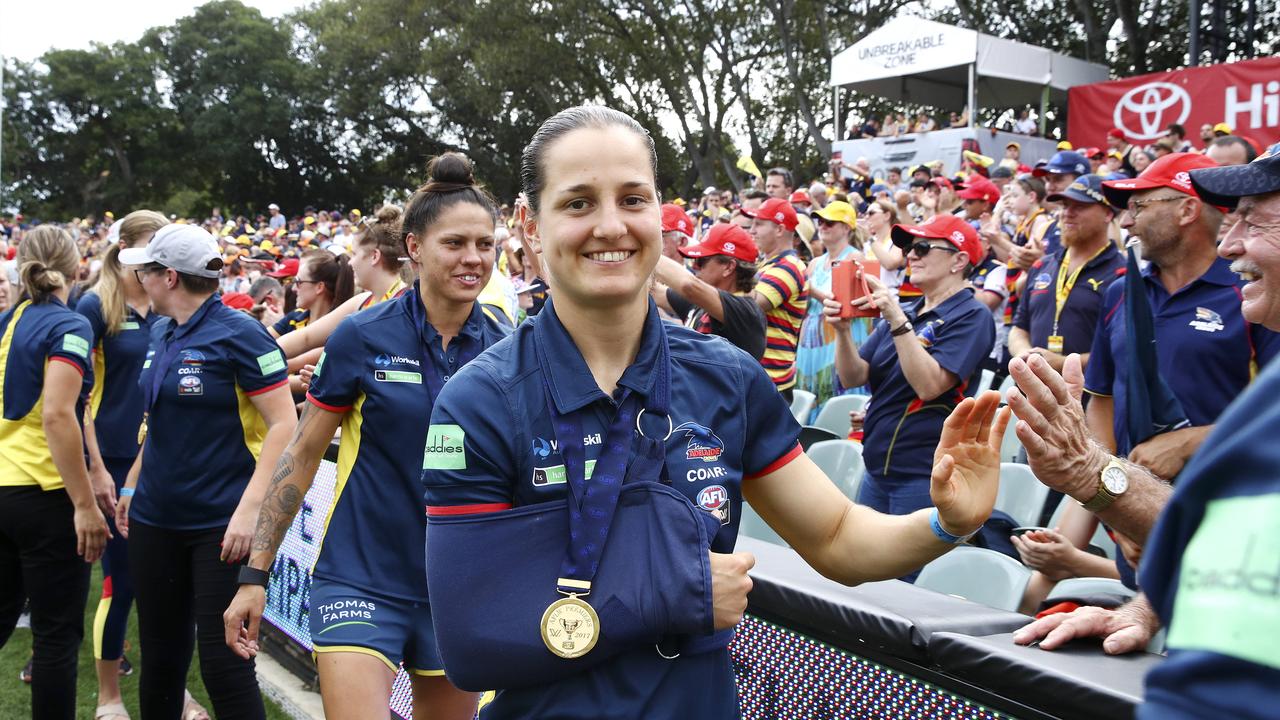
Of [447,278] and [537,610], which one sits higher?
[447,278]

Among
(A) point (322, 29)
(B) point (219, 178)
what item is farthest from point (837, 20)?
(B) point (219, 178)

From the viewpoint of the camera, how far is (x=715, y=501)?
1753mm

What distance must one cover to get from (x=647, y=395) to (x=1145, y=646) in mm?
1310

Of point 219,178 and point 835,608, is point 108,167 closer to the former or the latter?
point 219,178

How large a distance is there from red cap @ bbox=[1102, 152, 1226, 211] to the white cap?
3.60 meters

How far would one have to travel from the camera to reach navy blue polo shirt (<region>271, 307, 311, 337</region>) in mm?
7602

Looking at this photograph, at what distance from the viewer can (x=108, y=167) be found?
179 ft

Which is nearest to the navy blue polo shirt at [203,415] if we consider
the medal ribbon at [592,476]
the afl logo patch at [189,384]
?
the afl logo patch at [189,384]

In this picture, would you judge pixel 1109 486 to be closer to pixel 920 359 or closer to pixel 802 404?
pixel 920 359

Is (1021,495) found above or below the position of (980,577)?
below

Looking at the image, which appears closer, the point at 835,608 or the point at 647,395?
the point at 647,395

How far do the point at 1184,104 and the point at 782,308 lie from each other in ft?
45.5

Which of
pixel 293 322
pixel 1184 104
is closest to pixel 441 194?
pixel 293 322

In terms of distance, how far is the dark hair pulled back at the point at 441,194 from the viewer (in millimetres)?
3451
